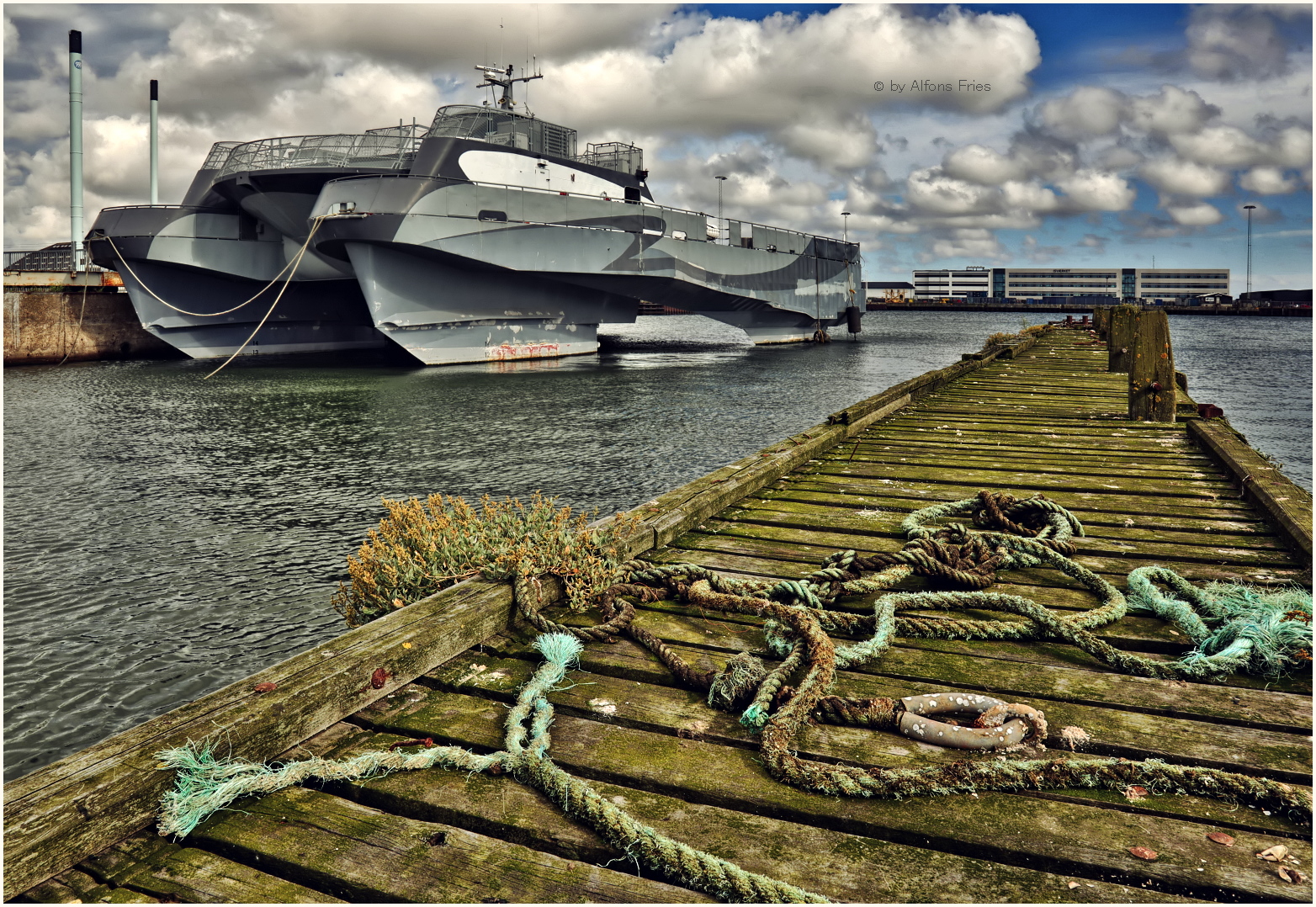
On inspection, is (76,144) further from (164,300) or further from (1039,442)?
(1039,442)

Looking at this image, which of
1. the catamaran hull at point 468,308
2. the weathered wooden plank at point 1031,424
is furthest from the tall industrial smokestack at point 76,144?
the weathered wooden plank at point 1031,424

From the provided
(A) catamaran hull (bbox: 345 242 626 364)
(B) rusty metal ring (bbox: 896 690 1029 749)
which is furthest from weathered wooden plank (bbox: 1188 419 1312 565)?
(A) catamaran hull (bbox: 345 242 626 364)

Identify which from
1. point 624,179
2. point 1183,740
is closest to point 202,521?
point 1183,740

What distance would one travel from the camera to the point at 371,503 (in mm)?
9062

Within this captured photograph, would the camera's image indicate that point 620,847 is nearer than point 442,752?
Yes

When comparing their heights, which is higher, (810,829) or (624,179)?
(624,179)

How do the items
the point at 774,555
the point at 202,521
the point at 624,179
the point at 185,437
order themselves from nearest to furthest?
the point at 774,555, the point at 202,521, the point at 185,437, the point at 624,179

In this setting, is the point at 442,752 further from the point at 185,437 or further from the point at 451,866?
the point at 185,437

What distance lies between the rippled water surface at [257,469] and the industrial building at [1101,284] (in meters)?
117

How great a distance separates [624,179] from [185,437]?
815 inches

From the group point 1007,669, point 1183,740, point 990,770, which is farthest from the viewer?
point 1007,669

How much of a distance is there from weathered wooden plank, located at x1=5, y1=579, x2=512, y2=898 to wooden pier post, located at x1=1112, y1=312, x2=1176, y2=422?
268 inches

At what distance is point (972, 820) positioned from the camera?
1.89 m

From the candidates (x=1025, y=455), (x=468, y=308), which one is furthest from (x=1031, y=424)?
(x=468, y=308)
